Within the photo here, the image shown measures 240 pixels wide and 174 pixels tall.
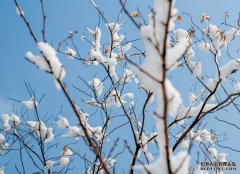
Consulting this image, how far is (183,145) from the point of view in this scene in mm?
4738

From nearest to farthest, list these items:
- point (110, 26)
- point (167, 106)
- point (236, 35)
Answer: point (167, 106) → point (236, 35) → point (110, 26)

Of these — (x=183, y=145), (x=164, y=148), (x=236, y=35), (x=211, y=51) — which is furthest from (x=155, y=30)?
(x=183, y=145)

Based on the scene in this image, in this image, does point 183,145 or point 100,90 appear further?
point 100,90

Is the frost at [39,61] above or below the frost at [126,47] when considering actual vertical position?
below

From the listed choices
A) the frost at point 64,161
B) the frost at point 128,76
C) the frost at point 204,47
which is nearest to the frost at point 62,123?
the frost at point 128,76

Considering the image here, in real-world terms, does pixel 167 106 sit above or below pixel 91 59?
below

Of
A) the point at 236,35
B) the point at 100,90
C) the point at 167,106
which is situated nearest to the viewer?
the point at 167,106

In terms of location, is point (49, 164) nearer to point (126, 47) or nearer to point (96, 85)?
point (96, 85)

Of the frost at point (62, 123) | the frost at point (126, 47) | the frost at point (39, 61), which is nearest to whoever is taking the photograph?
the frost at point (39, 61)

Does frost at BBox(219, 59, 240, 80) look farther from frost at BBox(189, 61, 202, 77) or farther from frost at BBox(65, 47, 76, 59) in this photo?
frost at BBox(65, 47, 76, 59)

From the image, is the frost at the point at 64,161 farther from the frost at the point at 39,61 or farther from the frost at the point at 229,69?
the frost at the point at 39,61

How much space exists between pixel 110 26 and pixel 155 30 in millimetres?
4190

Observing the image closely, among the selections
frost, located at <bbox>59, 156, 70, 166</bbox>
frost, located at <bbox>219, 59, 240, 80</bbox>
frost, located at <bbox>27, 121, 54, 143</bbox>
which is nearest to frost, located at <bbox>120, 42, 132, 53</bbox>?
frost, located at <bbox>219, 59, 240, 80</bbox>

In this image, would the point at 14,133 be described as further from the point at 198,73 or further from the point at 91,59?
the point at 198,73
